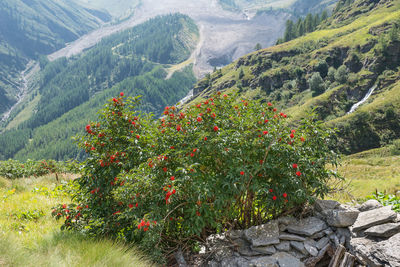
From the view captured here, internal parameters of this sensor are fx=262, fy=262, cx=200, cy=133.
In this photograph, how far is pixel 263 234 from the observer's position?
687 centimetres

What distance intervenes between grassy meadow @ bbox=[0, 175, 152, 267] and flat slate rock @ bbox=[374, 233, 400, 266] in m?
5.04

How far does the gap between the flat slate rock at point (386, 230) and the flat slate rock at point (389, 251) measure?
0.20 metres

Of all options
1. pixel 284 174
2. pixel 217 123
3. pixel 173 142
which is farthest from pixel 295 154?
pixel 173 142

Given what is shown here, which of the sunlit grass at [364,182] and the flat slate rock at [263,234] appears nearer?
the flat slate rock at [263,234]

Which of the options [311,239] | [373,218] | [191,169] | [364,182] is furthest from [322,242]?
[364,182]

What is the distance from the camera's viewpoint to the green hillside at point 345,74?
89.2m

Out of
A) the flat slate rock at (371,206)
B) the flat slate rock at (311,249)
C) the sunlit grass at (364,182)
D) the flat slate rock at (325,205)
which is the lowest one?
the sunlit grass at (364,182)

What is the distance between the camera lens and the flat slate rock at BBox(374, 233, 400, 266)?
5.23 meters

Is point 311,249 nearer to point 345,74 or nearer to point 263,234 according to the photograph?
point 263,234

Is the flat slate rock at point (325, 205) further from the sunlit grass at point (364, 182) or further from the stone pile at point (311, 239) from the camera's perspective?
the sunlit grass at point (364, 182)

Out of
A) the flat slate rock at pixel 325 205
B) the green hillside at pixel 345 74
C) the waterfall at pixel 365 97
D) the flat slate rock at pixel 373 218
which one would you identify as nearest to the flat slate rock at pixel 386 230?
the flat slate rock at pixel 373 218

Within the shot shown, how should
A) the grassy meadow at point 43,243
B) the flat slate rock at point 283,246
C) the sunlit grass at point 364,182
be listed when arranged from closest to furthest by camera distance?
the grassy meadow at point 43,243, the flat slate rock at point 283,246, the sunlit grass at point 364,182

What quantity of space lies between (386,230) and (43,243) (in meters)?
7.70

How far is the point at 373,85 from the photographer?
111 metres
